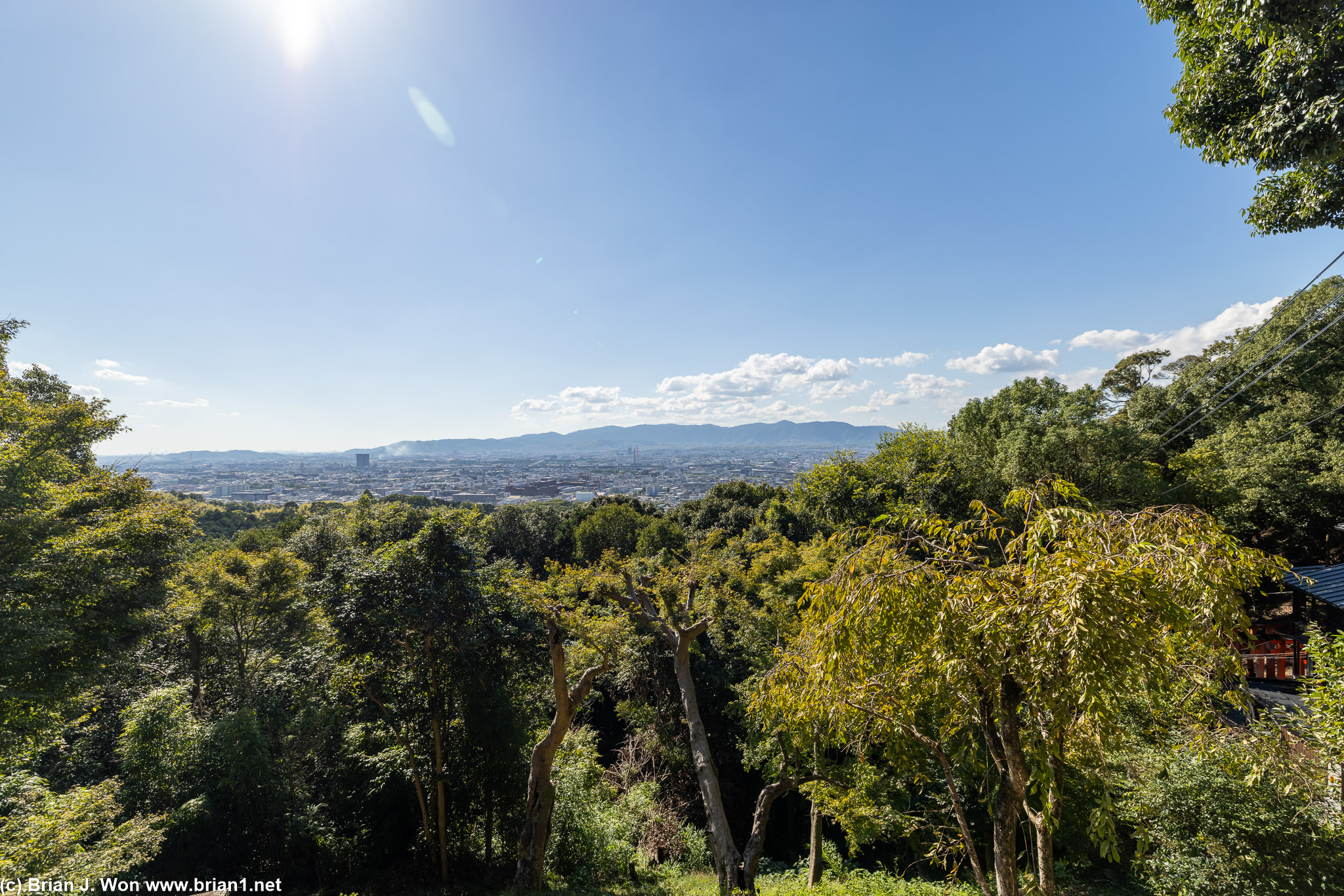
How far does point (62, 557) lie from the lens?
26.0ft

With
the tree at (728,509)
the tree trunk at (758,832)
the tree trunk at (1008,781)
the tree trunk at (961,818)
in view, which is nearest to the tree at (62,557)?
the tree trunk at (758,832)

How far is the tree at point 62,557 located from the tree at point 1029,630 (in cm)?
1067

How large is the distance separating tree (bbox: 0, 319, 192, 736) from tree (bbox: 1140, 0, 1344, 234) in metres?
16.2

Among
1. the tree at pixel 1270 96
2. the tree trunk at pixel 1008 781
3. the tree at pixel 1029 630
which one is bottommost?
the tree trunk at pixel 1008 781

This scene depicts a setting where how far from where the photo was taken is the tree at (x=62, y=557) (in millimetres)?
7062

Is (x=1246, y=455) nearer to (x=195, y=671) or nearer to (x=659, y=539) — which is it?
(x=659, y=539)

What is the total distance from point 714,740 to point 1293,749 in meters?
11.6

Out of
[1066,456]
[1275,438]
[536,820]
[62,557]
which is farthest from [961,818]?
[1275,438]

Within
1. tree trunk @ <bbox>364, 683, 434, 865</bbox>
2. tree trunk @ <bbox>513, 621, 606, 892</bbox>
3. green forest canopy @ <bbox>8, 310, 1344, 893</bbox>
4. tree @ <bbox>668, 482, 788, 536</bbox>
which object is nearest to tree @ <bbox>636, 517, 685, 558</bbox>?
tree @ <bbox>668, 482, 788, 536</bbox>

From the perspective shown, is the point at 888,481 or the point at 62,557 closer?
the point at 62,557

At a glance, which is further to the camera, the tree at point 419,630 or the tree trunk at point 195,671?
the tree trunk at point 195,671

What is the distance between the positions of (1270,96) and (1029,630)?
7.40 meters

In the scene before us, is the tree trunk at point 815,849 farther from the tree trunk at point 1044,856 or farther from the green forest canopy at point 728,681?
the tree trunk at point 1044,856

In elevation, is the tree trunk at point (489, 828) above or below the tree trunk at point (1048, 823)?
below
